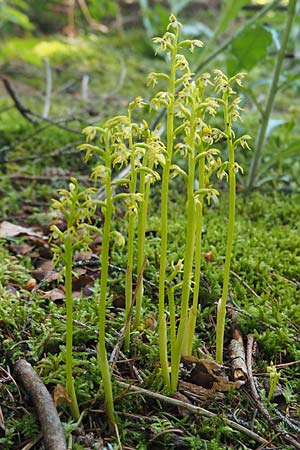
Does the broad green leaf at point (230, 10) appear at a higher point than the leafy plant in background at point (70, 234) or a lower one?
higher

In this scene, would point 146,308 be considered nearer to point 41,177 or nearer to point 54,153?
point 41,177

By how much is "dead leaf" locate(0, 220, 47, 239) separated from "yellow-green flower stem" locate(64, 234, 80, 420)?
3.73 ft

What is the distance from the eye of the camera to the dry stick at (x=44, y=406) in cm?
126

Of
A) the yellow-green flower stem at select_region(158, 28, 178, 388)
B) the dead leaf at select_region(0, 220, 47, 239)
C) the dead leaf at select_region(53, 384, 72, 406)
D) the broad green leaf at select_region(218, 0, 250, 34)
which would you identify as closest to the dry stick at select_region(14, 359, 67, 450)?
the dead leaf at select_region(53, 384, 72, 406)

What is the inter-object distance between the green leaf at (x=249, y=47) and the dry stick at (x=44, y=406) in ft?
7.14

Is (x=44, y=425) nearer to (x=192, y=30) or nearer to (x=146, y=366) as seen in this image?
(x=146, y=366)

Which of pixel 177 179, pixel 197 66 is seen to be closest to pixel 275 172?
pixel 177 179

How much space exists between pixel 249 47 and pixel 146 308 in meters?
1.81

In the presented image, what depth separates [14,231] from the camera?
2402 millimetres

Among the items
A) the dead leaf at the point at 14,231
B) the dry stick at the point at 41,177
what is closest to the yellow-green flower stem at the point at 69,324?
the dead leaf at the point at 14,231

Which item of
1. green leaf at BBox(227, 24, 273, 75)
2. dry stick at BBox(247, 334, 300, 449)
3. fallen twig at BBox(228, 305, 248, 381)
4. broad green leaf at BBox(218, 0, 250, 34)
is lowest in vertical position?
dry stick at BBox(247, 334, 300, 449)

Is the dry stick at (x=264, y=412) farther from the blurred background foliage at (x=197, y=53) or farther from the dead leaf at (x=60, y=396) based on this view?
the blurred background foliage at (x=197, y=53)

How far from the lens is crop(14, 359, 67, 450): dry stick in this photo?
4.14ft

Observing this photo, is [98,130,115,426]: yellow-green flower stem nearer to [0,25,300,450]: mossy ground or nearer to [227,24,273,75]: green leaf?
[0,25,300,450]: mossy ground
